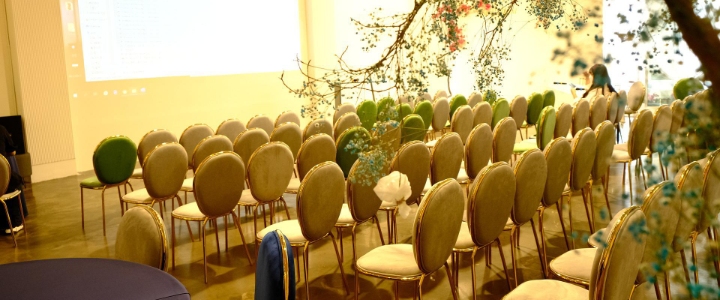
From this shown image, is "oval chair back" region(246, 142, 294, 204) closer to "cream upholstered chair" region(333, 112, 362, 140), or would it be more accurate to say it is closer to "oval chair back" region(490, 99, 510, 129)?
"cream upholstered chair" region(333, 112, 362, 140)

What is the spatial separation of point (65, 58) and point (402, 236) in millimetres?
6066

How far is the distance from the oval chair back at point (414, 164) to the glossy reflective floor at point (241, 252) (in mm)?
318

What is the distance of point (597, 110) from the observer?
22.2 feet

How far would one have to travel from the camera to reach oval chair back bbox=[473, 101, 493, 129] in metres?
7.02

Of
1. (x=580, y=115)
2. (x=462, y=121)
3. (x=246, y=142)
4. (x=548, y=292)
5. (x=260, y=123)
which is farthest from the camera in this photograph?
(x=260, y=123)

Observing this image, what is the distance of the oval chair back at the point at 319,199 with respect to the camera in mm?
3465

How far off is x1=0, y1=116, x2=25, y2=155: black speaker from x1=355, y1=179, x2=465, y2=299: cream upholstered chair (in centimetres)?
668

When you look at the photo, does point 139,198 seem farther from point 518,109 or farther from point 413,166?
point 518,109

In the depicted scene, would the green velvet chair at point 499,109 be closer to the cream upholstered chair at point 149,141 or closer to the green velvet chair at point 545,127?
the green velvet chair at point 545,127

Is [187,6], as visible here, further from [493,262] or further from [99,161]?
[493,262]

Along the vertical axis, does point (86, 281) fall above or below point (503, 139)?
below

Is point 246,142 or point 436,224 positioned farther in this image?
point 246,142

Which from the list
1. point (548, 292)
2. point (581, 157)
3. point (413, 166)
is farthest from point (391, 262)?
point (581, 157)

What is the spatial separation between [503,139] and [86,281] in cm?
372
